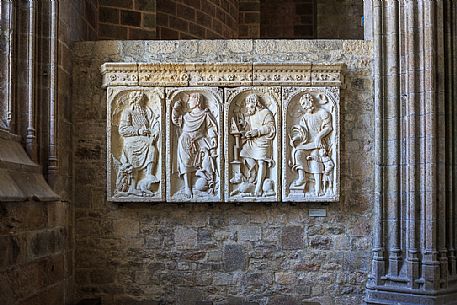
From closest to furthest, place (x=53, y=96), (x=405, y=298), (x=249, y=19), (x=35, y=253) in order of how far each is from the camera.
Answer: (x=35, y=253) < (x=53, y=96) < (x=405, y=298) < (x=249, y=19)

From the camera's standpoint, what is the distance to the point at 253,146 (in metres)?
6.05

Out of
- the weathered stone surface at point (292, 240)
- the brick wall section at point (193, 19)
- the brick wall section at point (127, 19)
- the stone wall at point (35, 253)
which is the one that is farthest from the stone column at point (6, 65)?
the brick wall section at point (193, 19)

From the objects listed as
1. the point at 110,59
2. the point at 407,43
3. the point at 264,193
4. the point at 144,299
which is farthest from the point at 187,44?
the point at 144,299

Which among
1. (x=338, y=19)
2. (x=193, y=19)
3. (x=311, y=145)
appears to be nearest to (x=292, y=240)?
(x=311, y=145)

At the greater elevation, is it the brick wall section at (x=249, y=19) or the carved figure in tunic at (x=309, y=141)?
the brick wall section at (x=249, y=19)

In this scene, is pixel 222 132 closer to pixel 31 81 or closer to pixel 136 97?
pixel 136 97

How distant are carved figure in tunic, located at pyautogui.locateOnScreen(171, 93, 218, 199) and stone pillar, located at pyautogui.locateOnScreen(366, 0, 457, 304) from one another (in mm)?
1608

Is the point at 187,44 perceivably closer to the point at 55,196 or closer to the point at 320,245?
the point at 55,196

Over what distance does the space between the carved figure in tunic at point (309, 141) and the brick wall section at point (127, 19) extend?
2.92 meters

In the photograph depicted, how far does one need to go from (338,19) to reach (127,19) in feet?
15.9

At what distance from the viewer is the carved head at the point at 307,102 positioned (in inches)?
238

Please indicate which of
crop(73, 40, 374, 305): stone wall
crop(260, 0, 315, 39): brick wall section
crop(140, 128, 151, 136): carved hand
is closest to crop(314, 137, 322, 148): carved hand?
crop(73, 40, 374, 305): stone wall

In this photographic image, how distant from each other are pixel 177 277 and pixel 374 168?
2.20m

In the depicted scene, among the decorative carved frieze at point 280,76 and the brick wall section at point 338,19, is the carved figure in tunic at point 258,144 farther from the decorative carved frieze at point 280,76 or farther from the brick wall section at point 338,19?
the brick wall section at point 338,19
